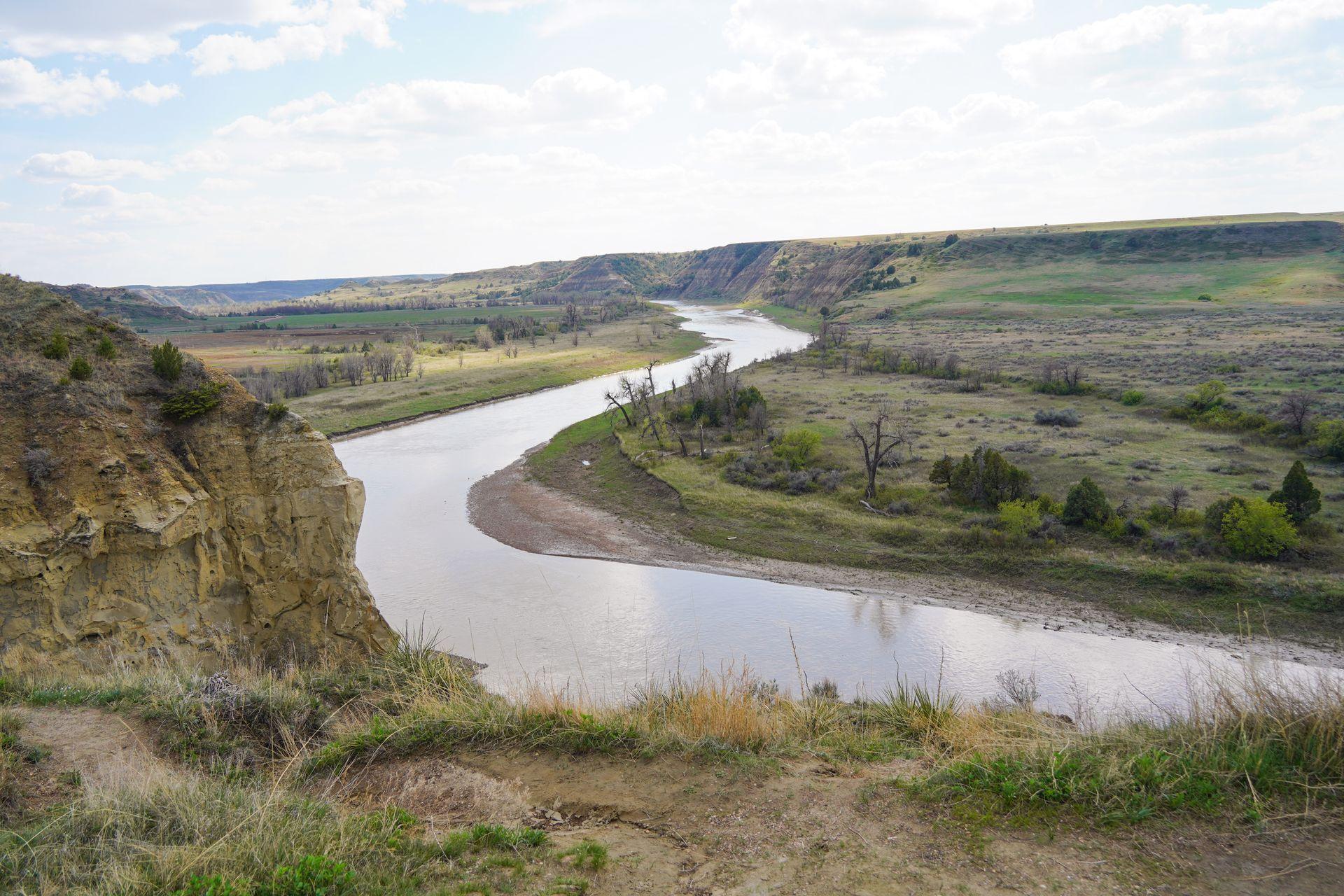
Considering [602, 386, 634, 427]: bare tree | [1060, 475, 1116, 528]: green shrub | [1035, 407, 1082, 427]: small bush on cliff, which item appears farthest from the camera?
[602, 386, 634, 427]: bare tree

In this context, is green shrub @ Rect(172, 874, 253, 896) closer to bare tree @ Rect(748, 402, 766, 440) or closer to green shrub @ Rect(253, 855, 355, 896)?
green shrub @ Rect(253, 855, 355, 896)

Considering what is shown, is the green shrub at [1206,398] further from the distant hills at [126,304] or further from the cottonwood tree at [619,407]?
the distant hills at [126,304]

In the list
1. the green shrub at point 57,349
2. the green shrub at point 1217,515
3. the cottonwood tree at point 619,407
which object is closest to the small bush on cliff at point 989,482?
the green shrub at point 1217,515

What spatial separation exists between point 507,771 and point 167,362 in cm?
989

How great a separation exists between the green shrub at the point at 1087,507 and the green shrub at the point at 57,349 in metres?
25.2

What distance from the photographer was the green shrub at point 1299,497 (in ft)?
71.7

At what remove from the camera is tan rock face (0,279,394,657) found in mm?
10297

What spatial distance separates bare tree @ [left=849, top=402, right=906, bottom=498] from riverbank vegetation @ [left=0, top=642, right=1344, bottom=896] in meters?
20.3

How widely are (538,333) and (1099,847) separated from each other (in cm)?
10219

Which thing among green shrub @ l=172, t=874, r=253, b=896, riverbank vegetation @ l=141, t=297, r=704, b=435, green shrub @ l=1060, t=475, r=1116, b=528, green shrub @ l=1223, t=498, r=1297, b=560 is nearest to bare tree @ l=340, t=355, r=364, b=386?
riverbank vegetation @ l=141, t=297, r=704, b=435

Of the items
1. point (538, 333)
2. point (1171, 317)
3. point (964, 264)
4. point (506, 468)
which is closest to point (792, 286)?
point (964, 264)

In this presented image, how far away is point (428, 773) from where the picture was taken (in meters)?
6.76

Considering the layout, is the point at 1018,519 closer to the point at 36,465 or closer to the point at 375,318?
the point at 36,465

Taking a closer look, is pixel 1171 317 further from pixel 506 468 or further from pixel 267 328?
pixel 267 328
